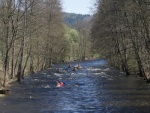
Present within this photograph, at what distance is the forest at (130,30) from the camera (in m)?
29.8

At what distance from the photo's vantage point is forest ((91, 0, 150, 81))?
97.7 feet

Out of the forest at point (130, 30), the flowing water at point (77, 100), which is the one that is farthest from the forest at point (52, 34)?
the flowing water at point (77, 100)

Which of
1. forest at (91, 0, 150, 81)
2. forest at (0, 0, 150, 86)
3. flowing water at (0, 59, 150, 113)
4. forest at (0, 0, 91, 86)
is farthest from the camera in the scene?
forest at (0, 0, 91, 86)

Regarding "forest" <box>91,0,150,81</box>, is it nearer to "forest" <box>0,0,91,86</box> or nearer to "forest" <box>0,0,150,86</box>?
"forest" <box>0,0,150,86</box>

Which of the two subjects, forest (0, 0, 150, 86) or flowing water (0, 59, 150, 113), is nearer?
flowing water (0, 59, 150, 113)

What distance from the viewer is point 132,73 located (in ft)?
149

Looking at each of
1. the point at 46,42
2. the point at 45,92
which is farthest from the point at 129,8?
the point at 46,42

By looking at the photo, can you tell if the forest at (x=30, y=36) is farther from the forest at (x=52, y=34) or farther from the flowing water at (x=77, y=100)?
the flowing water at (x=77, y=100)

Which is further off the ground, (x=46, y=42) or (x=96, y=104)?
(x=46, y=42)

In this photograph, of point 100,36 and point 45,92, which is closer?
point 45,92

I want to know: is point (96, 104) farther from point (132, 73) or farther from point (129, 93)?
point (132, 73)

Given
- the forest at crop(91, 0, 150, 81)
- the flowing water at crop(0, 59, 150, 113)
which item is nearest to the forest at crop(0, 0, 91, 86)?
the flowing water at crop(0, 59, 150, 113)

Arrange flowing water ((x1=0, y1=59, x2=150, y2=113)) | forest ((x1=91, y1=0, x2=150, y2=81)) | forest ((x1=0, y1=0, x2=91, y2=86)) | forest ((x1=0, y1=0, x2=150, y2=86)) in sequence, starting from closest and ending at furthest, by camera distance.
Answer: flowing water ((x1=0, y1=59, x2=150, y2=113)) < forest ((x1=91, y1=0, x2=150, y2=81)) < forest ((x1=0, y1=0, x2=150, y2=86)) < forest ((x1=0, y1=0, x2=91, y2=86))

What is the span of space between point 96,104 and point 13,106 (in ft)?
18.1
